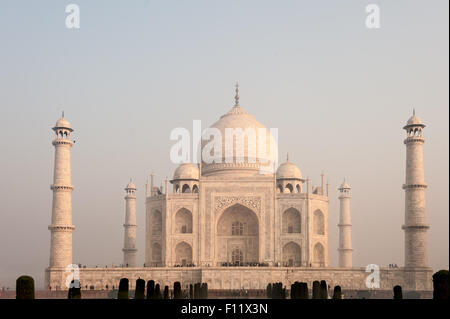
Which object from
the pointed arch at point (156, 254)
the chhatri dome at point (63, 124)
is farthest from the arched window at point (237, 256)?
the chhatri dome at point (63, 124)

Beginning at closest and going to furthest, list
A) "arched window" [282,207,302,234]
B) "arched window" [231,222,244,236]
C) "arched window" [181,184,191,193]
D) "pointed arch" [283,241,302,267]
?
"pointed arch" [283,241,302,267] → "arched window" [282,207,302,234] → "arched window" [231,222,244,236] → "arched window" [181,184,191,193]

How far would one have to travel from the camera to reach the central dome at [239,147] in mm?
43531

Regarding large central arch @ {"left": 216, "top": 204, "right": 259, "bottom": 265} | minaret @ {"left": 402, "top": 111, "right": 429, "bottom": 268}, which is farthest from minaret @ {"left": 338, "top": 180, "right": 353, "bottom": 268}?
minaret @ {"left": 402, "top": 111, "right": 429, "bottom": 268}

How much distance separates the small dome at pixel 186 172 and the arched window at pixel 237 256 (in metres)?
5.24

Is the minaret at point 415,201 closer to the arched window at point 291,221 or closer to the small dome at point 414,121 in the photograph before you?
the small dome at point 414,121

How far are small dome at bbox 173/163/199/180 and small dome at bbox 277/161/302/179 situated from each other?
5178 mm

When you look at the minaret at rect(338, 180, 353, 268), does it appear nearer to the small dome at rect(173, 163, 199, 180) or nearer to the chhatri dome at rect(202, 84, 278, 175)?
the chhatri dome at rect(202, 84, 278, 175)

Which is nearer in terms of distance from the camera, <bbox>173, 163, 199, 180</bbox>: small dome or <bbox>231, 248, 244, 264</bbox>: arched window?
<bbox>231, 248, 244, 264</bbox>: arched window

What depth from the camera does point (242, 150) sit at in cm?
4388

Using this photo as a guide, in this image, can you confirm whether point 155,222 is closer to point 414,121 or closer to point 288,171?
point 288,171

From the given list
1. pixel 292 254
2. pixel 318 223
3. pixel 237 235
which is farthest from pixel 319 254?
pixel 237 235

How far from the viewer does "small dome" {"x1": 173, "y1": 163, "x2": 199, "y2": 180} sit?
43.2 metres

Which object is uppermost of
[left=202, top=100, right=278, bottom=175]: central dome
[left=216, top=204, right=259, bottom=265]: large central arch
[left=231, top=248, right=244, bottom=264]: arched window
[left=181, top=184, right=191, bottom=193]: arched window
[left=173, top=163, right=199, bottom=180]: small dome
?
[left=202, top=100, right=278, bottom=175]: central dome
